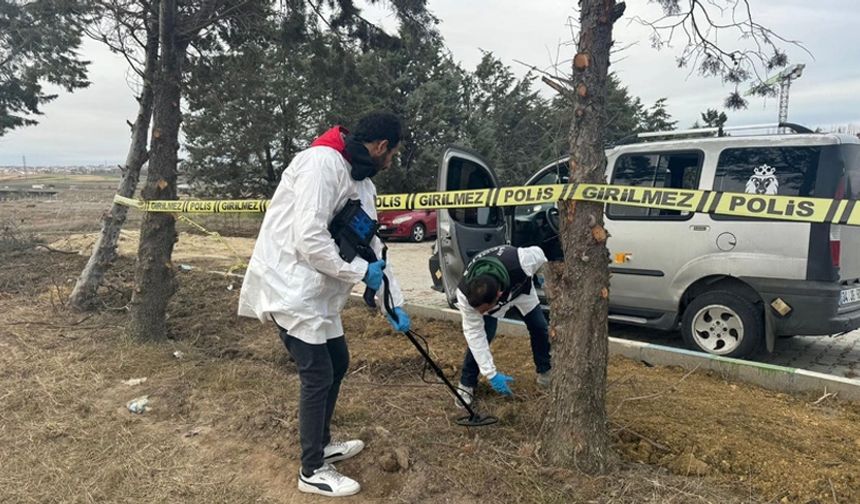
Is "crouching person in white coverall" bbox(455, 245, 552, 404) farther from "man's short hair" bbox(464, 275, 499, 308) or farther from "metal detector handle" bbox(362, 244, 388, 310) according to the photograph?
"metal detector handle" bbox(362, 244, 388, 310)

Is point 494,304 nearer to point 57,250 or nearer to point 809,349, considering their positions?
point 809,349

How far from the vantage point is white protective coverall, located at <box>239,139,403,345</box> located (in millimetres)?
2412

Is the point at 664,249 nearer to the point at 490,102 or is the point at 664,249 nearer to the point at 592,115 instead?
the point at 592,115

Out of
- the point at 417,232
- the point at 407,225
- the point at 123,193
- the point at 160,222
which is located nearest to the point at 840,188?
the point at 160,222

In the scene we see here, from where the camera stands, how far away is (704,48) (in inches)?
134

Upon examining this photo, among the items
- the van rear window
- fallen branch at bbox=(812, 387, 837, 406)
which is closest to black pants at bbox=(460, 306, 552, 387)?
fallen branch at bbox=(812, 387, 837, 406)

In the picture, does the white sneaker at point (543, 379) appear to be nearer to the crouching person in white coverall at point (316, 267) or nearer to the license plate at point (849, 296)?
the crouching person in white coverall at point (316, 267)

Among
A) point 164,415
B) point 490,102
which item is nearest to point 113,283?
point 164,415

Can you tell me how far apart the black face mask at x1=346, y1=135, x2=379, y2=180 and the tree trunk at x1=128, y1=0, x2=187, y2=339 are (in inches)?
124

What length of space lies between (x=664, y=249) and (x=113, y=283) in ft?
23.1

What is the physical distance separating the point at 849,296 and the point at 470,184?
11.3 ft

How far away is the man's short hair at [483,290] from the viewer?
3.16 metres

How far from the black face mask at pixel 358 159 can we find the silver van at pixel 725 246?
1.63 m

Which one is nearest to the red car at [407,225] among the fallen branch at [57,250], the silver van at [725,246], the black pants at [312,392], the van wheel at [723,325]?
the fallen branch at [57,250]
